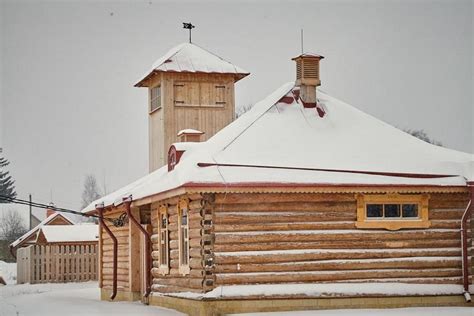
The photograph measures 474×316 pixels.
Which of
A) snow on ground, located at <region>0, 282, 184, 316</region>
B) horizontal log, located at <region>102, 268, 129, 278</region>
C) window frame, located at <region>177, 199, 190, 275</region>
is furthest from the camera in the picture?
horizontal log, located at <region>102, 268, 129, 278</region>

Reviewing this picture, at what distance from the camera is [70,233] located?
162 ft

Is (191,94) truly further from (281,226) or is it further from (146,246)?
(281,226)

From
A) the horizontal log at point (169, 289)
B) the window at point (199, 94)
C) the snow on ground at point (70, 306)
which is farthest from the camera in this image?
the window at point (199, 94)

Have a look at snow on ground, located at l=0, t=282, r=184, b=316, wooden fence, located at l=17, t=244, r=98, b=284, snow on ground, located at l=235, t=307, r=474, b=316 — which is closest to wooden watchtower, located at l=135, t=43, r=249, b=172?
snow on ground, located at l=0, t=282, r=184, b=316

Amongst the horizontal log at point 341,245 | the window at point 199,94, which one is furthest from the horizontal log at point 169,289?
the window at point 199,94

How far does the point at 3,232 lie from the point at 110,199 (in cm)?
5002

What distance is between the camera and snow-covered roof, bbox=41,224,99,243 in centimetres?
4897

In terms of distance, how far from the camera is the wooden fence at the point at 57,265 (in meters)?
43.3

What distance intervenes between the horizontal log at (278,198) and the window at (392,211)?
1.56 ft

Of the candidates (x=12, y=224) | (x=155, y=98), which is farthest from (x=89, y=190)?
(x=155, y=98)

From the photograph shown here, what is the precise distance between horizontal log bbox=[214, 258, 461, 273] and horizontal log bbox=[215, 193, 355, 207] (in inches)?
57.3

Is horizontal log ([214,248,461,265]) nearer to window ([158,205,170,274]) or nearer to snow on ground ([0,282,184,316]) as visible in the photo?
snow on ground ([0,282,184,316])

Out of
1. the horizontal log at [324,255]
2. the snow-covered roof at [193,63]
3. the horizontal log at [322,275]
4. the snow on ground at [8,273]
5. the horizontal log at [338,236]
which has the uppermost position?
the snow-covered roof at [193,63]

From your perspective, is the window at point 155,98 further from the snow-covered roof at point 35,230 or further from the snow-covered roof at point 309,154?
the snow-covered roof at point 35,230
